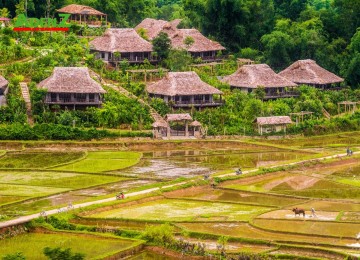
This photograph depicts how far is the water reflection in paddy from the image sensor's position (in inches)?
2331

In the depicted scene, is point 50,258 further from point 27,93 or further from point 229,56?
point 229,56

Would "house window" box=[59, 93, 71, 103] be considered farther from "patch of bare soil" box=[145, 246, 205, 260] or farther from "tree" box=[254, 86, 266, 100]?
"patch of bare soil" box=[145, 246, 205, 260]

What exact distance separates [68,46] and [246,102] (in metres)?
14.9

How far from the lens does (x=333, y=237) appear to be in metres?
43.4

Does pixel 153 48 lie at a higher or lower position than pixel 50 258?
higher

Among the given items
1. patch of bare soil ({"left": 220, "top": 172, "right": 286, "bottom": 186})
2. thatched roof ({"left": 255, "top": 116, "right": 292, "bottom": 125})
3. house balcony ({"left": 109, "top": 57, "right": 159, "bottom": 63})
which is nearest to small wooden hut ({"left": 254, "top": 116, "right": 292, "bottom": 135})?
thatched roof ({"left": 255, "top": 116, "right": 292, "bottom": 125})

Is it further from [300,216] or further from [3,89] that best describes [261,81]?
[300,216]

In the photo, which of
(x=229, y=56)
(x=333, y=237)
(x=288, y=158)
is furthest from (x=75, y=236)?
(x=229, y=56)

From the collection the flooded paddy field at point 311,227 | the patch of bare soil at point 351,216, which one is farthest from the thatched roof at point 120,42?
the flooded paddy field at point 311,227

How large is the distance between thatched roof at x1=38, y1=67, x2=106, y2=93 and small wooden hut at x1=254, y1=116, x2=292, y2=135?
1089cm

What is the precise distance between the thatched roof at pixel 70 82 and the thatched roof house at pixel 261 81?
1239 centimetres

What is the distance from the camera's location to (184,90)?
7319 cm

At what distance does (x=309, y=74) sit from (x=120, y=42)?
15.0 m

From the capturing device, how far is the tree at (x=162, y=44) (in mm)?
80375
